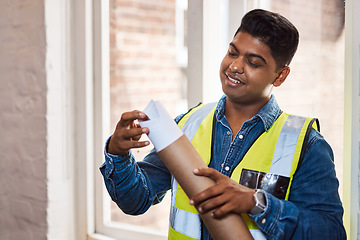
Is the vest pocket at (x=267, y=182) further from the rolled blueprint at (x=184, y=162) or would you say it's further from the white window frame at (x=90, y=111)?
the white window frame at (x=90, y=111)

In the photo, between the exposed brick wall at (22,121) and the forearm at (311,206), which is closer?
the forearm at (311,206)

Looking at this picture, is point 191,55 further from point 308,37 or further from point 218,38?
point 308,37

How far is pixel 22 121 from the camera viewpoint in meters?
2.04

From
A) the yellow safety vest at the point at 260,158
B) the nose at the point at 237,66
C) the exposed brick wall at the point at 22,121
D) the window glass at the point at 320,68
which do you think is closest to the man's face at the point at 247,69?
the nose at the point at 237,66

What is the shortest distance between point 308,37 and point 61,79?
1.11 metres

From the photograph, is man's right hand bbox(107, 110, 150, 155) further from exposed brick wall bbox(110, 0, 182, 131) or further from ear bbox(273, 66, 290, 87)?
exposed brick wall bbox(110, 0, 182, 131)

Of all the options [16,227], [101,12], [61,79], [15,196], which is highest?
[101,12]

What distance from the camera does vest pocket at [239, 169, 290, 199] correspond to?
3.40 ft

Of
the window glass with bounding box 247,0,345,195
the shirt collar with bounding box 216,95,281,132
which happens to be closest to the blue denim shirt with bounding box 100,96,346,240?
the shirt collar with bounding box 216,95,281,132

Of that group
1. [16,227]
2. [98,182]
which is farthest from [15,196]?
[98,182]

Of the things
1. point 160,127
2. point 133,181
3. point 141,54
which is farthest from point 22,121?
point 160,127

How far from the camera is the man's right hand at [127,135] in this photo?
104 cm

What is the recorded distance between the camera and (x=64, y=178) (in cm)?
205

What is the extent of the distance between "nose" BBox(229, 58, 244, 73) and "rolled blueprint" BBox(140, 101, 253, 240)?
0.21 m
